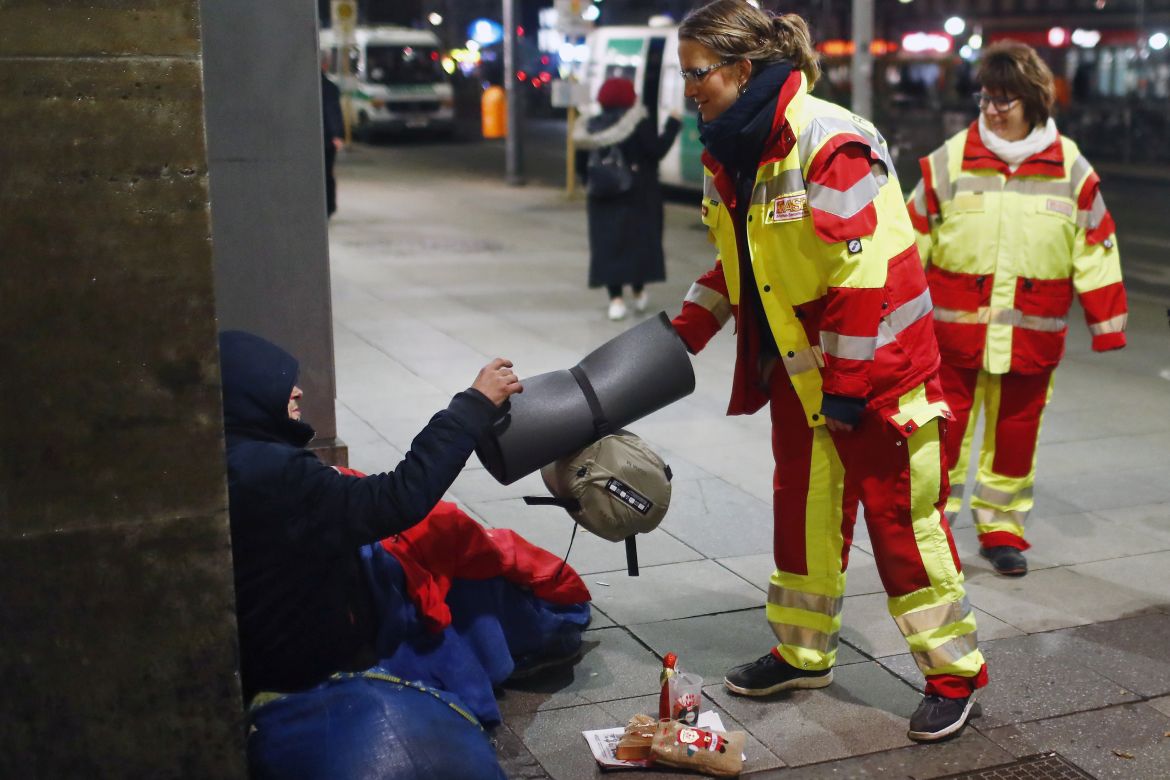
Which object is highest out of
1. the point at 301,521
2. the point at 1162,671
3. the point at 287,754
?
the point at 301,521

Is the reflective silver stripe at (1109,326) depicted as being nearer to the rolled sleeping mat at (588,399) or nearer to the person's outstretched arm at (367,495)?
the rolled sleeping mat at (588,399)

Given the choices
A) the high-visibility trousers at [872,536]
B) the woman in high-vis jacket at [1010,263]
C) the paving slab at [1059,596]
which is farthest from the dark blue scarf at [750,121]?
the paving slab at [1059,596]

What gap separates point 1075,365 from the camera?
30.2 feet

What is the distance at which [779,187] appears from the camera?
3924 mm

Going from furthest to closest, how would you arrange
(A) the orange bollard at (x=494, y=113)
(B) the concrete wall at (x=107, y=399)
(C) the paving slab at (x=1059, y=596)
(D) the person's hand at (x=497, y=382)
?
(A) the orange bollard at (x=494, y=113), (C) the paving slab at (x=1059, y=596), (D) the person's hand at (x=497, y=382), (B) the concrete wall at (x=107, y=399)

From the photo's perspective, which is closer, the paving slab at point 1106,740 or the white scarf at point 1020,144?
the paving slab at point 1106,740

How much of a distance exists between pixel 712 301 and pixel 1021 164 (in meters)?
1.60

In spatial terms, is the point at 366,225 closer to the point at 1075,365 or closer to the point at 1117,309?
the point at 1075,365

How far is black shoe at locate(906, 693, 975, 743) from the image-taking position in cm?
402

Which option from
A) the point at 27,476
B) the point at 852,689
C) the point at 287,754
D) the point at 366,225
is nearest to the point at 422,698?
the point at 287,754

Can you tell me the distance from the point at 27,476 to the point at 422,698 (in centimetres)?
105

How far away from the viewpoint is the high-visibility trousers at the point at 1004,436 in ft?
18.1

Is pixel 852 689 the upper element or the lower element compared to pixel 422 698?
lower

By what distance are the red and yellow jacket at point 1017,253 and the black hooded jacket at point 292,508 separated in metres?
2.49
